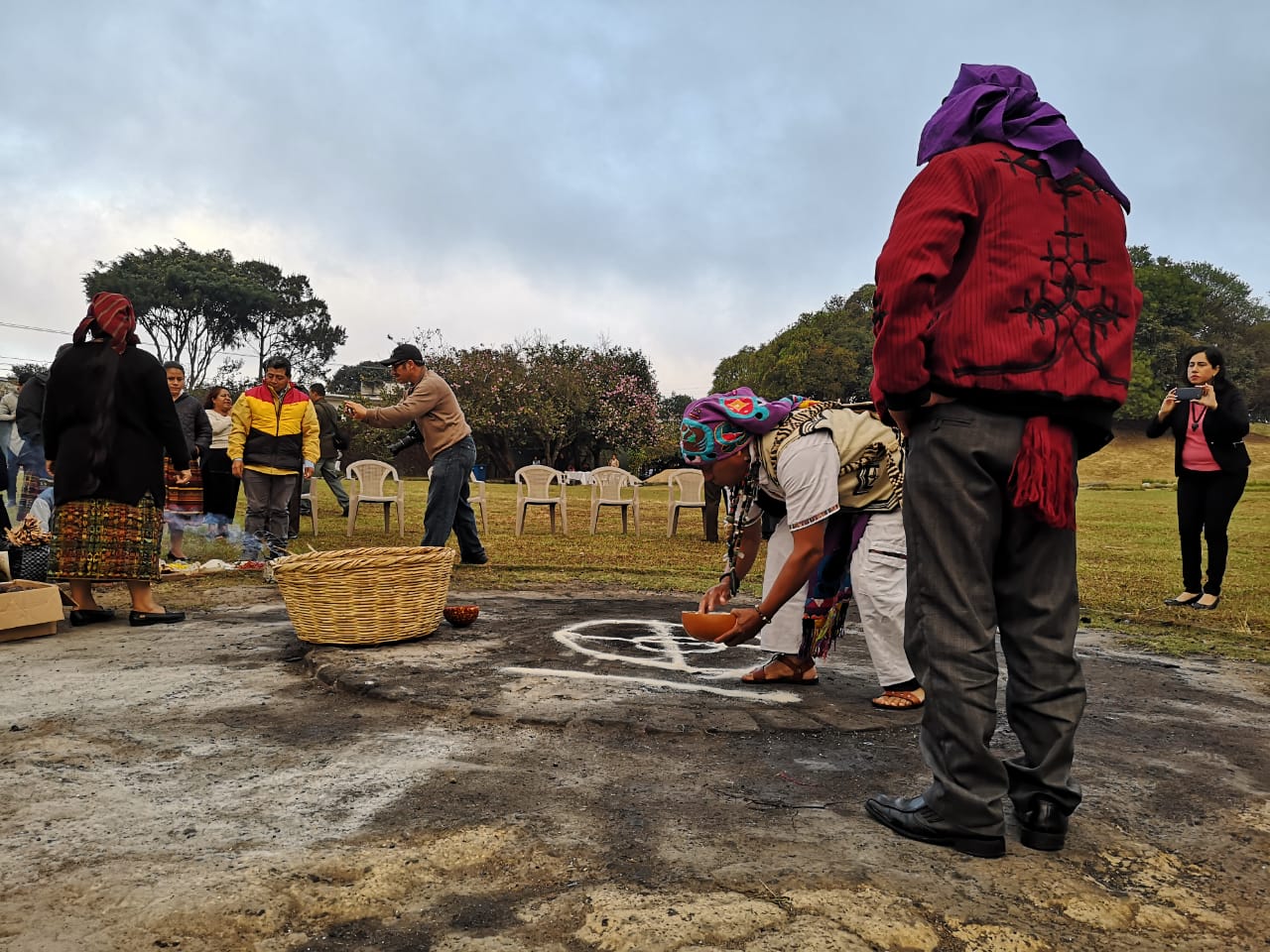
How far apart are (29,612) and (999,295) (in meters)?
5.12

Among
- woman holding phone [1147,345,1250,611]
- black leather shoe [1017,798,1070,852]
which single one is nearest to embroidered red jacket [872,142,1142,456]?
black leather shoe [1017,798,1070,852]

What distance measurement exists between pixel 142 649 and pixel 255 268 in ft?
166

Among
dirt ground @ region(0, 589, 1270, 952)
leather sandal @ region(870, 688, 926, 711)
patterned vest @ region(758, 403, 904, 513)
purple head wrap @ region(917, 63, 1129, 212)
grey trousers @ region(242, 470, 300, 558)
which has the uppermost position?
purple head wrap @ region(917, 63, 1129, 212)

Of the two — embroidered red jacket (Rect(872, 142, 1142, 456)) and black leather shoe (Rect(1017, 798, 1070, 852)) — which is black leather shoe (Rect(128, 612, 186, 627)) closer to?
embroidered red jacket (Rect(872, 142, 1142, 456))

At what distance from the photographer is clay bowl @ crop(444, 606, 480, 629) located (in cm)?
493

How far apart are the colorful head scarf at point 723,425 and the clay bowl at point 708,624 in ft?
1.97

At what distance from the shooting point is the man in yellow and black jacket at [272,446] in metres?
7.46

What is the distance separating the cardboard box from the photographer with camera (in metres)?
2.63

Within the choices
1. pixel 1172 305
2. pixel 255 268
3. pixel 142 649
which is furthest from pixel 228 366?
pixel 1172 305

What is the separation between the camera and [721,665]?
420cm

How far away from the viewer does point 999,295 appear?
2154 millimetres

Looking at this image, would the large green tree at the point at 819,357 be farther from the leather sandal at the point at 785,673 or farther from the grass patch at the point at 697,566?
the leather sandal at the point at 785,673

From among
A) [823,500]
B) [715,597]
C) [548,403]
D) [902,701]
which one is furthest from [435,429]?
[548,403]

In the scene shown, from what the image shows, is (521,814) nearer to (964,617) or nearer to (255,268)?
(964,617)
